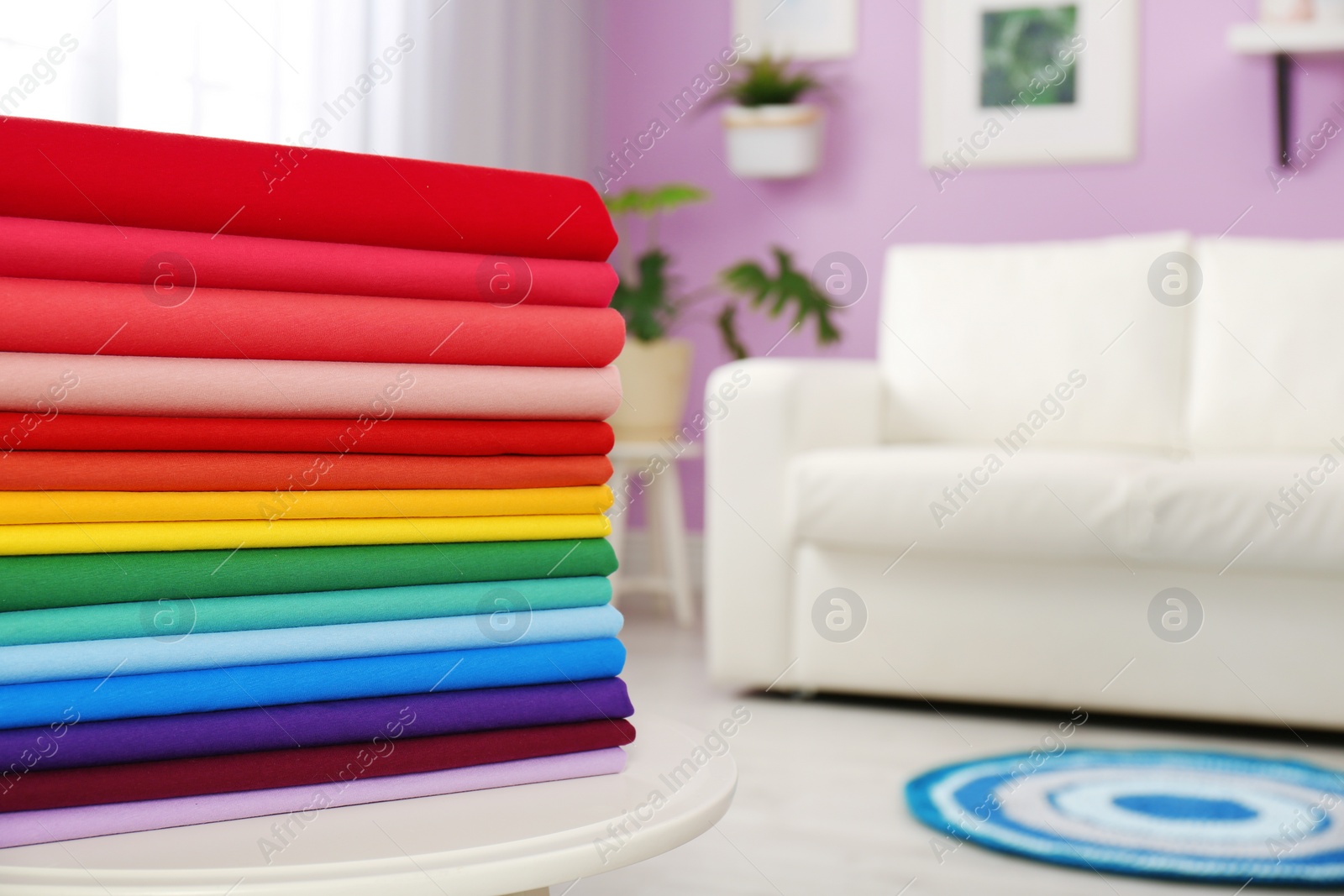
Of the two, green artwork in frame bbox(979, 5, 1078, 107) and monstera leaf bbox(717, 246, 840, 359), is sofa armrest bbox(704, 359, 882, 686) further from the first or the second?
green artwork in frame bbox(979, 5, 1078, 107)

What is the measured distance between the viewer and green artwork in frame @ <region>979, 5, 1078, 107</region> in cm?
319

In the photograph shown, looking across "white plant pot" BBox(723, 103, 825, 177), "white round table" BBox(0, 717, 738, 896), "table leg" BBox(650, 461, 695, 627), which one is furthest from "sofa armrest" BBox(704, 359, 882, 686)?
"white round table" BBox(0, 717, 738, 896)

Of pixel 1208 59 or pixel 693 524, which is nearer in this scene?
pixel 1208 59

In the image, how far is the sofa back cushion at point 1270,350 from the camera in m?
2.31

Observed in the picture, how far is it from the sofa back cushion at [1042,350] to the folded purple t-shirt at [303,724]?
2.04m

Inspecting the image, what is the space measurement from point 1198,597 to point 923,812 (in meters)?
0.69

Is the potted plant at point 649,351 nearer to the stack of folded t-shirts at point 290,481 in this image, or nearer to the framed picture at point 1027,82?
the framed picture at point 1027,82

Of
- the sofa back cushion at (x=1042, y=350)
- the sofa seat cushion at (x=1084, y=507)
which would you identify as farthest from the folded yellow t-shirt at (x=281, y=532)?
the sofa back cushion at (x=1042, y=350)

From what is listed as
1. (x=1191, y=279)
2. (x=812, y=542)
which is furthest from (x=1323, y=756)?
(x=1191, y=279)

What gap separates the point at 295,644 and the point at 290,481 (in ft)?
0.21

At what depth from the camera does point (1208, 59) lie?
10.1 feet

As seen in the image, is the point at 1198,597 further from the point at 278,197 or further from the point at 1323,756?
the point at 278,197

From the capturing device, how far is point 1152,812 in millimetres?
1501

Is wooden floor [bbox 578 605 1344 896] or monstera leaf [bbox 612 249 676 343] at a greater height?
monstera leaf [bbox 612 249 676 343]
